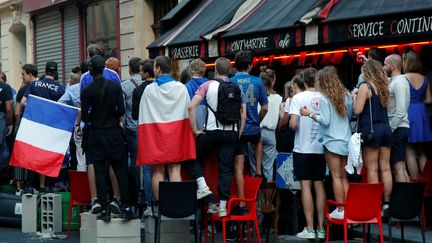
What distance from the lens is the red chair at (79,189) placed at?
11406mm

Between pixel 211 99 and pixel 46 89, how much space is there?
3839 millimetres

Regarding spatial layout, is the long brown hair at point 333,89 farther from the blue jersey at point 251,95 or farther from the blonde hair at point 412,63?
the blonde hair at point 412,63

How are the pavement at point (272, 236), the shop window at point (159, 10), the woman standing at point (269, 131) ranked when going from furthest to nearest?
the shop window at point (159, 10)
the woman standing at point (269, 131)
the pavement at point (272, 236)

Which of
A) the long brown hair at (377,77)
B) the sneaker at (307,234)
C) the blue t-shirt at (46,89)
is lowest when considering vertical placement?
the sneaker at (307,234)

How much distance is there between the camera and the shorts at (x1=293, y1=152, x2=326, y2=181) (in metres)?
10.4

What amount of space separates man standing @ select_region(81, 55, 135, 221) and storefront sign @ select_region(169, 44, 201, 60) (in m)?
4.63

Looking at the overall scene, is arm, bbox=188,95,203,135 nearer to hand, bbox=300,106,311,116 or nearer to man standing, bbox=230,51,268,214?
man standing, bbox=230,51,268,214

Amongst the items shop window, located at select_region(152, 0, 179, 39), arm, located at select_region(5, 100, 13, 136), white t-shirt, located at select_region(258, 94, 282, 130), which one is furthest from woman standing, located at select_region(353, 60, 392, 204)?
shop window, located at select_region(152, 0, 179, 39)

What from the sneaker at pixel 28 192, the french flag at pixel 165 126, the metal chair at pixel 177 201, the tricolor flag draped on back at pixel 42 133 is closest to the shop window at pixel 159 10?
the sneaker at pixel 28 192

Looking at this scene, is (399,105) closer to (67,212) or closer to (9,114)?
(67,212)

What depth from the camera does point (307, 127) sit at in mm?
10516

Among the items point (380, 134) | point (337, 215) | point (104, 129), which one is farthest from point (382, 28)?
point (104, 129)

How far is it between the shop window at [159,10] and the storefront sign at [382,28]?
9.47m

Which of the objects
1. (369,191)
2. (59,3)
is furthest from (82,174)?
(59,3)
